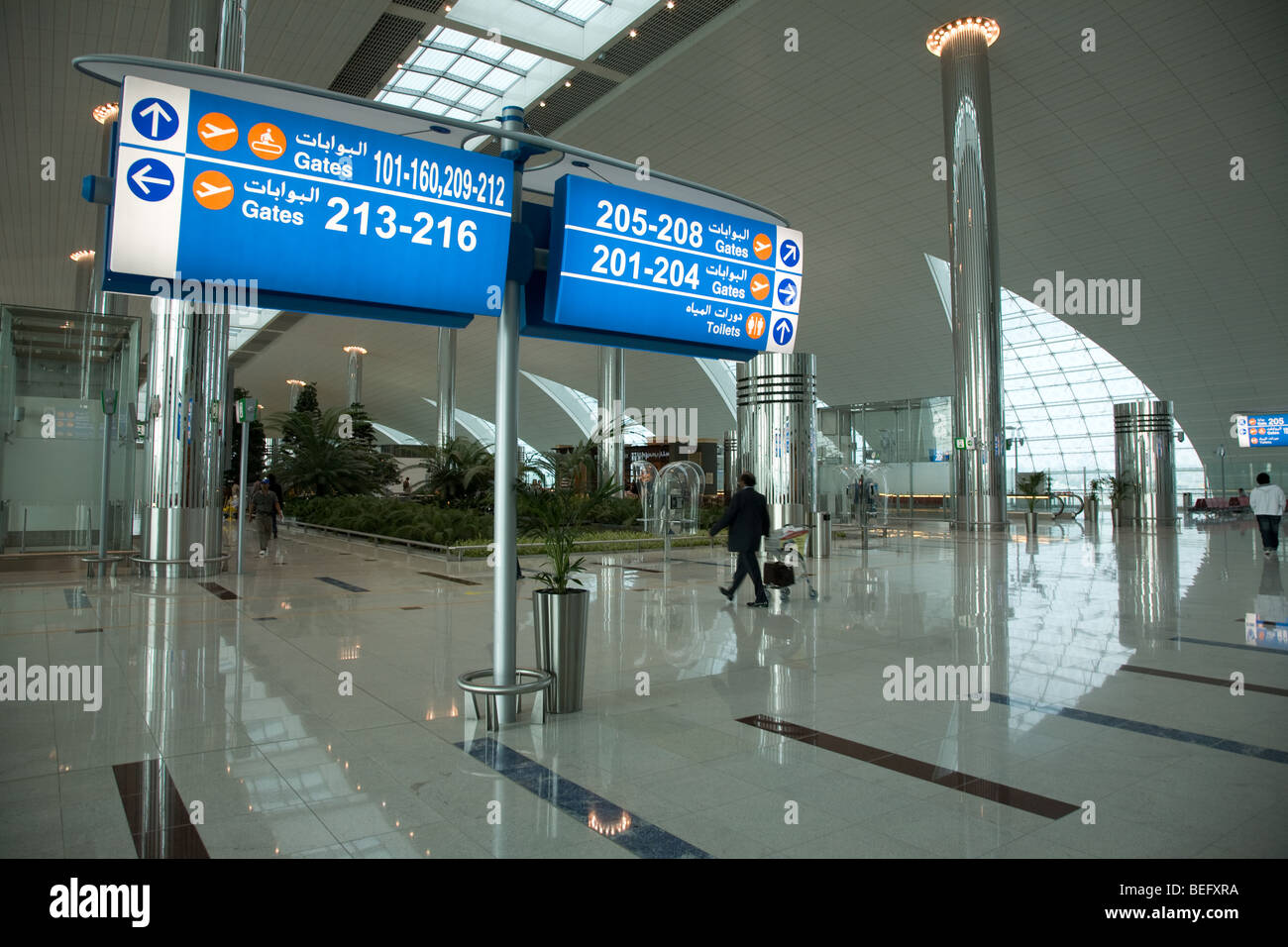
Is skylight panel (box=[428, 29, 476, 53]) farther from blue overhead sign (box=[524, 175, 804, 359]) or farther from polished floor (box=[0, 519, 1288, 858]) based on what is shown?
blue overhead sign (box=[524, 175, 804, 359])

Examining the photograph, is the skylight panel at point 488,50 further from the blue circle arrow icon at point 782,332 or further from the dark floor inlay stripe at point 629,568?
the blue circle arrow icon at point 782,332

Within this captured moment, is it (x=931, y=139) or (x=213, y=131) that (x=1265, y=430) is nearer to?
(x=931, y=139)

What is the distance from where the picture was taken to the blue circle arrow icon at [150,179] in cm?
366

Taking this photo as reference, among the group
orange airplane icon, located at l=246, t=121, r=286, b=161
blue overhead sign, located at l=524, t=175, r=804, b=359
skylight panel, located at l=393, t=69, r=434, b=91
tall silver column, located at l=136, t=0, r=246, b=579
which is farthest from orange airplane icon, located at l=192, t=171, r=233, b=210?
skylight panel, located at l=393, t=69, r=434, b=91

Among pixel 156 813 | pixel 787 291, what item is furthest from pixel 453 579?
pixel 156 813

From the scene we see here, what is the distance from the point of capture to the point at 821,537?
16484mm

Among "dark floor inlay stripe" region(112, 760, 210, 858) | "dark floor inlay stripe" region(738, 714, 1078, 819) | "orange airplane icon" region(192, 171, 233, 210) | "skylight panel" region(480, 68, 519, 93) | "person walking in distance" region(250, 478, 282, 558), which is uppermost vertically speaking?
"skylight panel" region(480, 68, 519, 93)

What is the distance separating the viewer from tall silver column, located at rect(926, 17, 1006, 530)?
23125 mm

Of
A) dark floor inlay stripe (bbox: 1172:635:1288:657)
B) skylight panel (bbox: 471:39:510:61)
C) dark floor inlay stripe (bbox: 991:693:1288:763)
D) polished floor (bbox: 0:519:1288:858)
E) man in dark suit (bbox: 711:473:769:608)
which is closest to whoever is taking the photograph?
polished floor (bbox: 0:519:1288:858)

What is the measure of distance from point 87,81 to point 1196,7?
30675 millimetres

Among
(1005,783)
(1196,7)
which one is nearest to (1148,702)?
(1005,783)

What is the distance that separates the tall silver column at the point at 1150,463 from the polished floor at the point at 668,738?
76.7ft

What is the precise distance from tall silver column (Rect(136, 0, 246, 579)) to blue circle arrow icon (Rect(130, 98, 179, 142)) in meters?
9.13

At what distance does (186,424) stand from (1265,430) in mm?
42853
